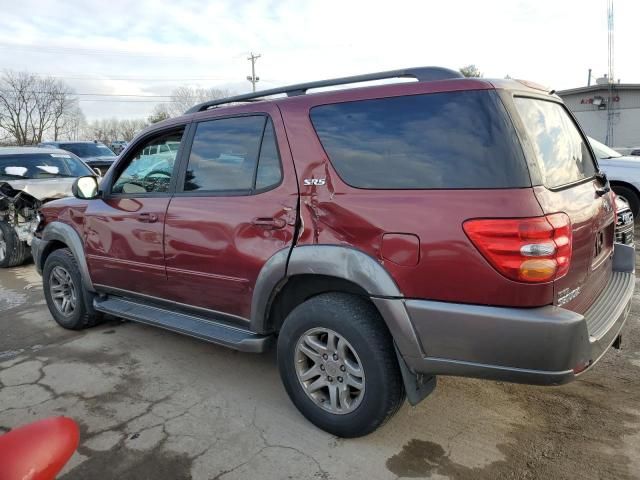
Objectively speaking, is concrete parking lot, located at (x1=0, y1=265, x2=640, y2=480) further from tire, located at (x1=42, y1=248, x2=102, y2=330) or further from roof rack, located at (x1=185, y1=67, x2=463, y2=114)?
roof rack, located at (x1=185, y1=67, x2=463, y2=114)

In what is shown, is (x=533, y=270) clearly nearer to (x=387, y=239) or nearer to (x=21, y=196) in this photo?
(x=387, y=239)

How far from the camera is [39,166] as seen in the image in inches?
332

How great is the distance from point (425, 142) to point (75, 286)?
11.8ft

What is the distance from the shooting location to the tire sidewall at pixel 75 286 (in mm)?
4652

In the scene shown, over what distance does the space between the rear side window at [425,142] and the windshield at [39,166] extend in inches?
277

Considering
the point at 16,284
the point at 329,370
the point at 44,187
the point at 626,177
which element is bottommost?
the point at 16,284

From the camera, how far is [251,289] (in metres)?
3.16

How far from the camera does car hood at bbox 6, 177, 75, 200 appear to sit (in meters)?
7.53

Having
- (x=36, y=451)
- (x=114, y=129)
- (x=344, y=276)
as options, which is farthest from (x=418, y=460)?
(x=114, y=129)

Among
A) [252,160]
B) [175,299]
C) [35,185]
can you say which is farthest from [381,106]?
[35,185]

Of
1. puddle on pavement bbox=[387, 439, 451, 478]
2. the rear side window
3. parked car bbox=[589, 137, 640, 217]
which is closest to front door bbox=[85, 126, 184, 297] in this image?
the rear side window

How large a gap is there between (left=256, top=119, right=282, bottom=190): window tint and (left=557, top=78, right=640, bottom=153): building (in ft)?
84.6

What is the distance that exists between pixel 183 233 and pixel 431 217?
184 centimetres

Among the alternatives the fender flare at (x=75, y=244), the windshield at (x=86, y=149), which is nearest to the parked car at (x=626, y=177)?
the fender flare at (x=75, y=244)
